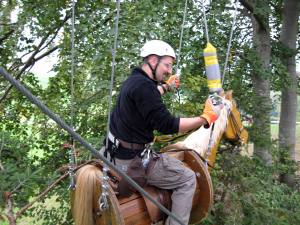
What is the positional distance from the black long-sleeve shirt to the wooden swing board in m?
0.44

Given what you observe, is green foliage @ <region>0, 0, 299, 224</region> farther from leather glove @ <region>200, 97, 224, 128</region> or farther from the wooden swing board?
leather glove @ <region>200, 97, 224, 128</region>

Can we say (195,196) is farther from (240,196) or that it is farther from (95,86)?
(240,196)

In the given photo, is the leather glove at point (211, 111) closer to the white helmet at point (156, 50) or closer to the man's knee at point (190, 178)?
the man's knee at point (190, 178)

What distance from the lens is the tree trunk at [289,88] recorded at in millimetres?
9398

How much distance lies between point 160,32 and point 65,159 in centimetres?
229

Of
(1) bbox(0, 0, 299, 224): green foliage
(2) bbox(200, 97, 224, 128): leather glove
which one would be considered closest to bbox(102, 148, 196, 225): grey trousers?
(2) bbox(200, 97, 224, 128): leather glove

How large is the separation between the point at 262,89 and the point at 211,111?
18.2ft

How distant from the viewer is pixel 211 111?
301cm

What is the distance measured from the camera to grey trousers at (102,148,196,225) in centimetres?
299

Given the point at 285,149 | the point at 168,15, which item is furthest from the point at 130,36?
the point at 285,149

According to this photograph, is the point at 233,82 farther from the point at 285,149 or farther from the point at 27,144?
the point at 27,144

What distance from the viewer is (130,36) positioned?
450 cm

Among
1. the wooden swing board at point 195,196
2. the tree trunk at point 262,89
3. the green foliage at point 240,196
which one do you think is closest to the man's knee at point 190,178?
the wooden swing board at point 195,196

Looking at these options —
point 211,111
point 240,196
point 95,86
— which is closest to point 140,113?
point 211,111
